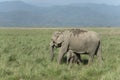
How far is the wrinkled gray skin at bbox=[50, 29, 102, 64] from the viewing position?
547 inches

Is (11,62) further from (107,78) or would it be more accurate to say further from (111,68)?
(107,78)

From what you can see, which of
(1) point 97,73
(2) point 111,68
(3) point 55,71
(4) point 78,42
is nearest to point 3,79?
(3) point 55,71

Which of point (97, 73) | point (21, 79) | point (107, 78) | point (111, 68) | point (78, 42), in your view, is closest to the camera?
point (107, 78)

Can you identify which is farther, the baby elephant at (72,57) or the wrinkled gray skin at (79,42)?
the baby elephant at (72,57)

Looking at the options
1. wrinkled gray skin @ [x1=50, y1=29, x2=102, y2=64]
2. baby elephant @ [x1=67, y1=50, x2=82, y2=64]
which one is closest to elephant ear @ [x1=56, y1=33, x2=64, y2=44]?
wrinkled gray skin @ [x1=50, y1=29, x2=102, y2=64]

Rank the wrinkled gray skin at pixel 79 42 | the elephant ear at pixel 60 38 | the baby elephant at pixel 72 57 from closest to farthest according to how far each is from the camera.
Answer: the wrinkled gray skin at pixel 79 42, the elephant ear at pixel 60 38, the baby elephant at pixel 72 57

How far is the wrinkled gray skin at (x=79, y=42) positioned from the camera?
1389 centimetres

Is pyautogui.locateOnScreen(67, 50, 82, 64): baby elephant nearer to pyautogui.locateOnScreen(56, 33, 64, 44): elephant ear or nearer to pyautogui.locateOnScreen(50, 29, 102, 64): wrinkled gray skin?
pyautogui.locateOnScreen(50, 29, 102, 64): wrinkled gray skin

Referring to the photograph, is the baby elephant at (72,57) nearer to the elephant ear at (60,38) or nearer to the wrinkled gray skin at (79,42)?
the wrinkled gray skin at (79,42)

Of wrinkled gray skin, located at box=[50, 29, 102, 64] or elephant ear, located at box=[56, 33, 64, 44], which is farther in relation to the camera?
elephant ear, located at box=[56, 33, 64, 44]

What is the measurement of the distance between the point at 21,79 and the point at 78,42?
4261mm

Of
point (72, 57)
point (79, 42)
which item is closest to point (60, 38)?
point (79, 42)

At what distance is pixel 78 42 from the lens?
550 inches

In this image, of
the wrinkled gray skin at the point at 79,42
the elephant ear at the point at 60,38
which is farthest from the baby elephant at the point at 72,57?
the elephant ear at the point at 60,38
